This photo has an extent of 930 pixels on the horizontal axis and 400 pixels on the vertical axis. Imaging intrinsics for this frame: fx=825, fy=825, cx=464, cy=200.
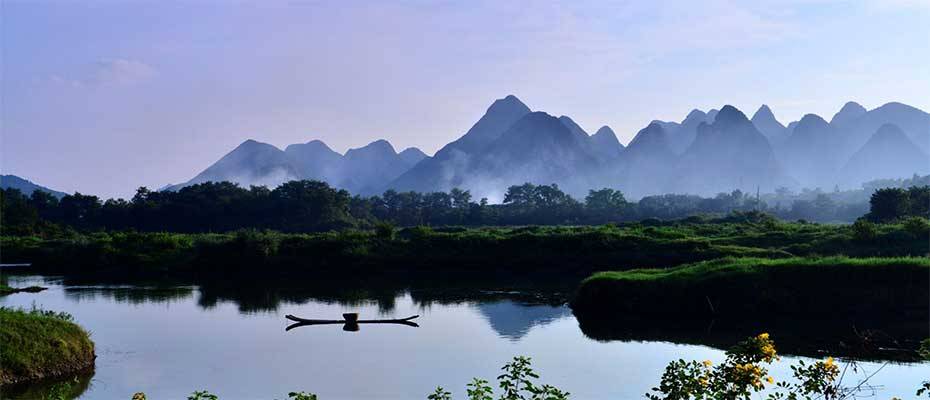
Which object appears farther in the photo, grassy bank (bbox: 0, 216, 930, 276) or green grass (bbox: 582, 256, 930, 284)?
grassy bank (bbox: 0, 216, 930, 276)

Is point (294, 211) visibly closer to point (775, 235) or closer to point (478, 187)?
point (775, 235)

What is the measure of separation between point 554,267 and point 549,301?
9558 mm

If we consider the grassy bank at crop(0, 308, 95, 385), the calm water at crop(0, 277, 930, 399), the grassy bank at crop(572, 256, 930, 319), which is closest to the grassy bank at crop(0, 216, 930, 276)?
the calm water at crop(0, 277, 930, 399)

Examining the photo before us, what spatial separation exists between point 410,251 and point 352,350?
757 inches

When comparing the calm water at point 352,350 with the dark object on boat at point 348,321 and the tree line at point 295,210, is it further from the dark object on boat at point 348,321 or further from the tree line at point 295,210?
the tree line at point 295,210

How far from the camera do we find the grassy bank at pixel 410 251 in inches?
1267

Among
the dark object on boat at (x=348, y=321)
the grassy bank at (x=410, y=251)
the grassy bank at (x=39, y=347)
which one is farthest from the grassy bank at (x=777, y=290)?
the grassy bank at (x=39, y=347)

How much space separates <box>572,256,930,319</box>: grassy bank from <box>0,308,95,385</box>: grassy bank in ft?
38.4

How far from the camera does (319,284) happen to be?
29984 mm

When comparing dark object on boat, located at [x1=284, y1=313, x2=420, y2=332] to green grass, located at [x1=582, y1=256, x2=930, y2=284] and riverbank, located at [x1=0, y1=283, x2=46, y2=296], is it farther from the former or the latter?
riverbank, located at [x1=0, y1=283, x2=46, y2=296]

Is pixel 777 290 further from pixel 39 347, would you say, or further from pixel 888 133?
pixel 888 133

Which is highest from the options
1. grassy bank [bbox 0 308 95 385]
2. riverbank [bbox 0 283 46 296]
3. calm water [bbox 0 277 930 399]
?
riverbank [bbox 0 283 46 296]

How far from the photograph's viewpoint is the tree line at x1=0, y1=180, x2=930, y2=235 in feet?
190

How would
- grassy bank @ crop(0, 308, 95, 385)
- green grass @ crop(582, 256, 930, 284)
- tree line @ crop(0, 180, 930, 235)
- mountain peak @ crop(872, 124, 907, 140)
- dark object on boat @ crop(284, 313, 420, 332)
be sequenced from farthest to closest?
mountain peak @ crop(872, 124, 907, 140), tree line @ crop(0, 180, 930, 235), green grass @ crop(582, 256, 930, 284), dark object on boat @ crop(284, 313, 420, 332), grassy bank @ crop(0, 308, 95, 385)
